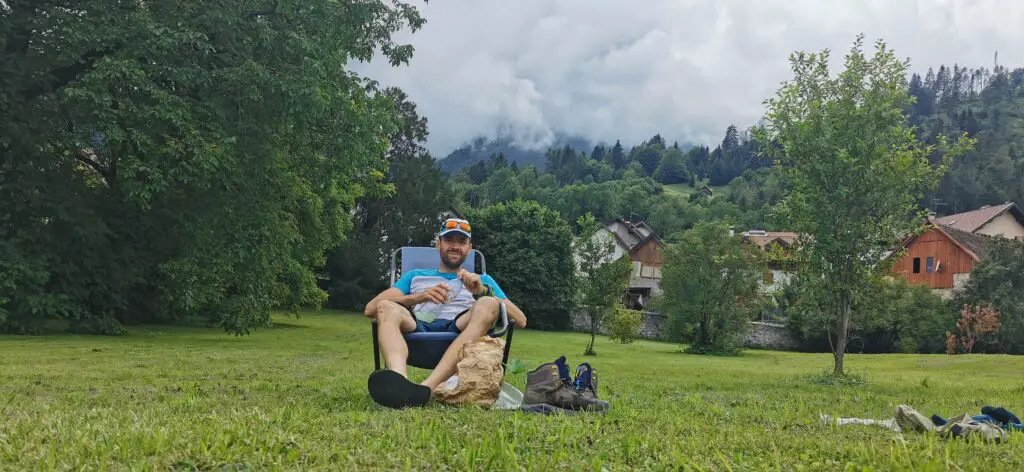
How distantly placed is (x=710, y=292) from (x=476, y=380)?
30.3 m

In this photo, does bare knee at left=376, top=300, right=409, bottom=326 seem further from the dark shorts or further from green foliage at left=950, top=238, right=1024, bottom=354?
green foliage at left=950, top=238, right=1024, bottom=354

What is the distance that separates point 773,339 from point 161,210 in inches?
1424

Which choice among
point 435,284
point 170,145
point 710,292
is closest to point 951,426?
point 435,284

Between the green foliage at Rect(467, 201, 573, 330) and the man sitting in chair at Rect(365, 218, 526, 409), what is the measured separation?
130 ft

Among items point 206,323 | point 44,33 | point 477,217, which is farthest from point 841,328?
point 477,217

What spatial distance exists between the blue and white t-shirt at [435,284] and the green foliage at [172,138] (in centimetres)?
978

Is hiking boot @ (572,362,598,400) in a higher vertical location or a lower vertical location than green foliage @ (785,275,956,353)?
lower

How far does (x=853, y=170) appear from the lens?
41.4ft

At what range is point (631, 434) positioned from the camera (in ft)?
12.2

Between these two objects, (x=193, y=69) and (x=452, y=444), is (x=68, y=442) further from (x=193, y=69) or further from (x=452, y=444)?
(x=193, y=69)

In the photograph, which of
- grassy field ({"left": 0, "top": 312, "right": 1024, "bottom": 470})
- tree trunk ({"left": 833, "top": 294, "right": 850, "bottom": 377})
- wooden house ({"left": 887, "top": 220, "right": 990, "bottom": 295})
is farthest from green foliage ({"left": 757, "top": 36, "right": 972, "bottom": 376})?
wooden house ({"left": 887, "top": 220, "right": 990, "bottom": 295})

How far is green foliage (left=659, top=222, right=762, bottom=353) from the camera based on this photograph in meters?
33.4

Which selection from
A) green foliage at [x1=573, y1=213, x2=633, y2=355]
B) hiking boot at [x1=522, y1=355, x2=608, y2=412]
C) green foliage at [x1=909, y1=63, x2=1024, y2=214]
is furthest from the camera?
green foliage at [x1=909, y1=63, x2=1024, y2=214]

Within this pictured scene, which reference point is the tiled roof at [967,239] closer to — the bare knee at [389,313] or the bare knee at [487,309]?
the bare knee at [487,309]
